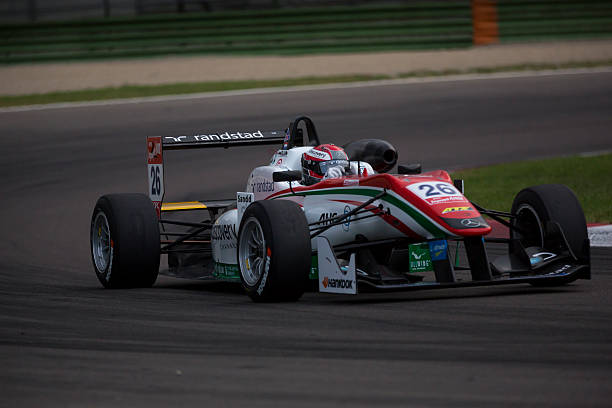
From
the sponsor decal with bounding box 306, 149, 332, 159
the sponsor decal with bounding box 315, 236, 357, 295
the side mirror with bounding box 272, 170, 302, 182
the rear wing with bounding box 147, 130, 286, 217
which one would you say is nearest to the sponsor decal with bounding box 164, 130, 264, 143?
the rear wing with bounding box 147, 130, 286, 217

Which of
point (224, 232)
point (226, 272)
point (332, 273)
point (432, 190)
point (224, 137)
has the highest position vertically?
point (224, 137)

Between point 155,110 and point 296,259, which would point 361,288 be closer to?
point 296,259

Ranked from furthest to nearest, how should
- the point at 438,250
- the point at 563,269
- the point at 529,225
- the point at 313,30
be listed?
the point at 313,30 < the point at 529,225 < the point at 563,269 < the point at 438,250

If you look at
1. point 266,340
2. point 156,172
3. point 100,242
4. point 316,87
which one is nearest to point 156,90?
point 316,87

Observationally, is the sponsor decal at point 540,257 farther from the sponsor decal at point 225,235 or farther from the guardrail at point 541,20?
the guardrail at point 541,20

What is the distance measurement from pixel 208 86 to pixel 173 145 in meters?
16.1

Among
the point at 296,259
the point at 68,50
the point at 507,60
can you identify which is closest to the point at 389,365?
the point at 296,259

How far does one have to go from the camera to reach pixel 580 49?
98.7ft

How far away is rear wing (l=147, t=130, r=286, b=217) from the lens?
11.6 meters

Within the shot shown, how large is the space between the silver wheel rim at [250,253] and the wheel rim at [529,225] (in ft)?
7.69

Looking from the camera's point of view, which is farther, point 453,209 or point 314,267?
point 314,267

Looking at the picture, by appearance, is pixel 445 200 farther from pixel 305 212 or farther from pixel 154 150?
pixel 154 150

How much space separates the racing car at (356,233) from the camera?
8.72m

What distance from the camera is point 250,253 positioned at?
375 inches
